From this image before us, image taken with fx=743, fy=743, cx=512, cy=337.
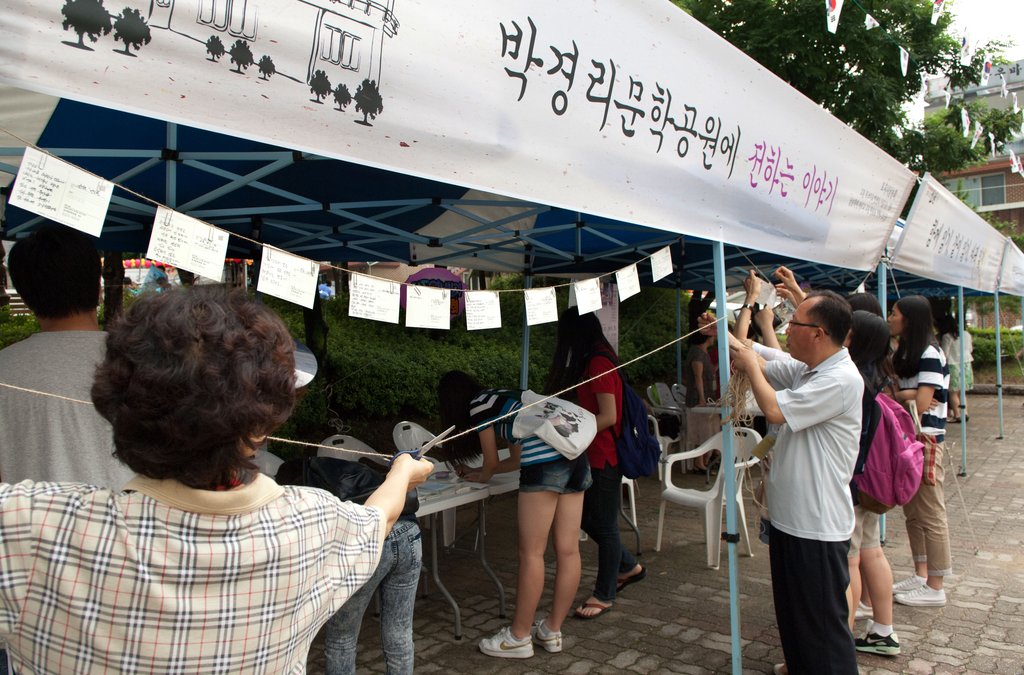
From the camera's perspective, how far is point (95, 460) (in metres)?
1.78

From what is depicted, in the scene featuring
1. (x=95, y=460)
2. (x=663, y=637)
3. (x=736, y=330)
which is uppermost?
(x=736, y=330)

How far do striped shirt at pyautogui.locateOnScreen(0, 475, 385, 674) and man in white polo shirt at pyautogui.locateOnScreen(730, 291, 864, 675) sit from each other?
2132 millimetres

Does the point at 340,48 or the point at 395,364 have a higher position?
the point at 340,48

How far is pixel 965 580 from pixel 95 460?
16.6 feet

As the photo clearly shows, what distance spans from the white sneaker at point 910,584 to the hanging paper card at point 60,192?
4.67 m

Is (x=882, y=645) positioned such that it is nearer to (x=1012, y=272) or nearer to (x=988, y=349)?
(x=1012, y=272)

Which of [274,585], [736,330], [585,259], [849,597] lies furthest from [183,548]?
[585,259]

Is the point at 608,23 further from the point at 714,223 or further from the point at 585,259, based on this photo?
the point at 585,259

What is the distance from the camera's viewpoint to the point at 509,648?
142 inches

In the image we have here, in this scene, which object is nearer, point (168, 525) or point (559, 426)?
point (168, 525)

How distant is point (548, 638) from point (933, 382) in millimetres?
2737

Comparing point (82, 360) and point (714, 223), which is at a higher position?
point (714, 223)

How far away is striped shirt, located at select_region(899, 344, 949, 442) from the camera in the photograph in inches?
176

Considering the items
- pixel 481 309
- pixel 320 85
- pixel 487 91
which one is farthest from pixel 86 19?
pixel 481 309
